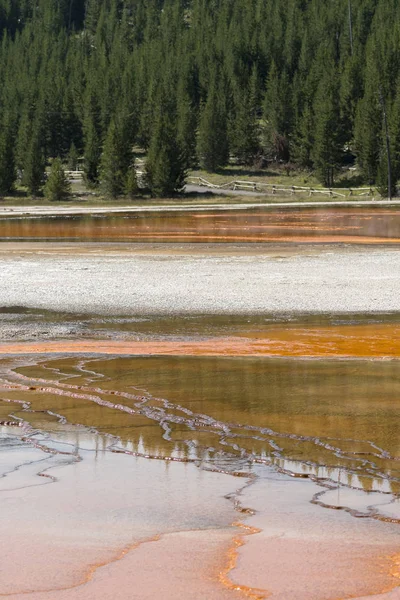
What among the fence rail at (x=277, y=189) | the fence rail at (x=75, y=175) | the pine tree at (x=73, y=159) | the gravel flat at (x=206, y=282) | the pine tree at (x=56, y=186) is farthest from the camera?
the pine tree at (x=73, y=159)

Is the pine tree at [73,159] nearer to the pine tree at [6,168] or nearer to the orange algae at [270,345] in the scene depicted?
the pine tree at [6,168]

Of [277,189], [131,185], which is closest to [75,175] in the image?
[131,185]

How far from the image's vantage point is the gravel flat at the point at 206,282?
62.4 feet

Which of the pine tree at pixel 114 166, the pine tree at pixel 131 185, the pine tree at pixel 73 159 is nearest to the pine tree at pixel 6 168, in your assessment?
the pine tree at pixel 114 166

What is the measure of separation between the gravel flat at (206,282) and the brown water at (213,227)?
6.72 meters

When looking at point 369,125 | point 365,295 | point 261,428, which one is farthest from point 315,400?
point 369,125

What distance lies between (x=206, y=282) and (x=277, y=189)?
68.1 m

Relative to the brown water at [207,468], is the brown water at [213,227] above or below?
above

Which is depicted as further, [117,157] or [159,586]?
[117,157]

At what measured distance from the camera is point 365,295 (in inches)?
780

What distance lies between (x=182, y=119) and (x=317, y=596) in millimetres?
99424

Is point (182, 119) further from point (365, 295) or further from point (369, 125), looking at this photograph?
point (365, 295)

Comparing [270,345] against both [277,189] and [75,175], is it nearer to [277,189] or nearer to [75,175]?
[277,189]

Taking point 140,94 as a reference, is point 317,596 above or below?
below
